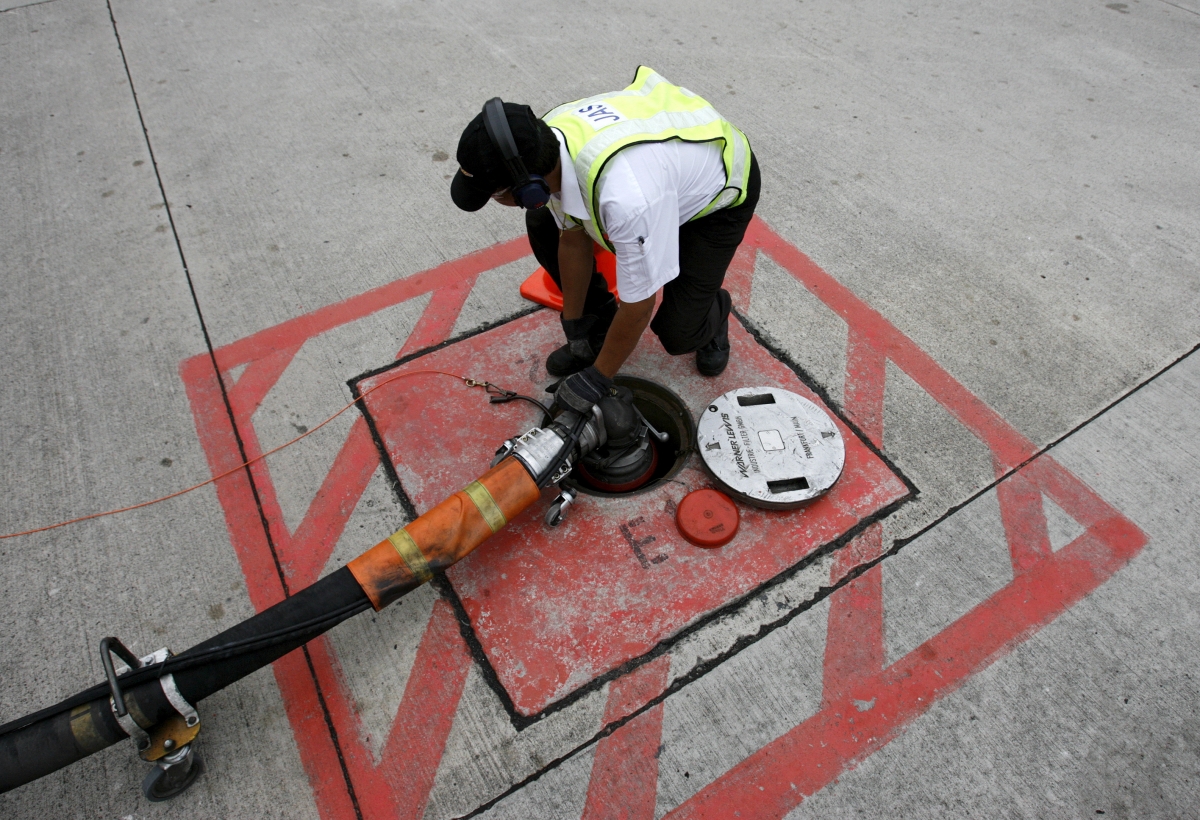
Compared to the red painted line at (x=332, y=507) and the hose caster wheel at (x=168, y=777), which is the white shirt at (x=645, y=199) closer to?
the red painted line at (x=332, y=507)

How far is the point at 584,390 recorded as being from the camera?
88.9 inches

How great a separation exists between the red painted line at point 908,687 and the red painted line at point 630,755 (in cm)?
11

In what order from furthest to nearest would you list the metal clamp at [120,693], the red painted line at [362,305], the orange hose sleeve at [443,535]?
the red painted line at [362,305] < the orange hose sleeve at [443,535] < the metal clamp at [120,693]

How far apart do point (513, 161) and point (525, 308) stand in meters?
1.31

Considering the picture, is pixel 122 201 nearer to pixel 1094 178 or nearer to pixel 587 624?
pixel 587 624

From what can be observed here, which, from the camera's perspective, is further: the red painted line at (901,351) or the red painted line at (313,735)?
the red painted line at (901,351)

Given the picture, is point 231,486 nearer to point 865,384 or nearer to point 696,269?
point 696,269

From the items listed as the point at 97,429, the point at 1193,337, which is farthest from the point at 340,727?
the point at 1193,337

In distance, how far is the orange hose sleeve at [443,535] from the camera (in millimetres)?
1987

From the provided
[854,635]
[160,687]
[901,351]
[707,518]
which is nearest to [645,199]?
[707,518]

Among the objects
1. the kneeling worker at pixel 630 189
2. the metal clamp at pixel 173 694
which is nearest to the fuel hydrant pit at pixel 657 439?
the kneeling worker at pixel 630 189

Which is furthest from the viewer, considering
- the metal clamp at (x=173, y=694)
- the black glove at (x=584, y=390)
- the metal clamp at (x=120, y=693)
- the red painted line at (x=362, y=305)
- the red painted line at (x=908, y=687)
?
the red painted line at (x=362, y=305)

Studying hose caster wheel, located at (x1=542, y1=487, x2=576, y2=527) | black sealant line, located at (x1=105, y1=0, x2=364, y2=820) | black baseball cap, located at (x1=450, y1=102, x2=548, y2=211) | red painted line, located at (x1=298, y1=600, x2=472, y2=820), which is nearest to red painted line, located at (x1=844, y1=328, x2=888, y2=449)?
hose caster wheel, located at (x1=542, y1=487, x2=576, y2=527)

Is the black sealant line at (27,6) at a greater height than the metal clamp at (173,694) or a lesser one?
greater
